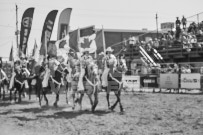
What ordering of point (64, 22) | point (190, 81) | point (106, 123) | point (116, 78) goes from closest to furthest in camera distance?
point (106, 123), point (116, 78), point (64, 22), point (190, 81)

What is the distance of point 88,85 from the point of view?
12.0m

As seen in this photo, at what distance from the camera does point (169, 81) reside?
70.6 ft

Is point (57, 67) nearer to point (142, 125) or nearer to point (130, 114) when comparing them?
point (130, 114)

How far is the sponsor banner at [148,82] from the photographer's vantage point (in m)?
22.6

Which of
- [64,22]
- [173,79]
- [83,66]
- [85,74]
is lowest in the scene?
[173,79]

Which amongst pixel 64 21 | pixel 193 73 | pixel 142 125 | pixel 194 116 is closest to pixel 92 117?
pixel 142 125

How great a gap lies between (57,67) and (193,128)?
24.3 feet

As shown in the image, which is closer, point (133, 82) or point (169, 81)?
point (169, 81)

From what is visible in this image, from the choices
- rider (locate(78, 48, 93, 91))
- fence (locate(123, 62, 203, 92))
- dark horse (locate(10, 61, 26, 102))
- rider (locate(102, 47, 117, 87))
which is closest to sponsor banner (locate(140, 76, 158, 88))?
fence (locate(123, 62, 203, 92))

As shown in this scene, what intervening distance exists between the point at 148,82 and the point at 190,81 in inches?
139

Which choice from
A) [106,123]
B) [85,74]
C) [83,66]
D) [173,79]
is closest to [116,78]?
[85,74]

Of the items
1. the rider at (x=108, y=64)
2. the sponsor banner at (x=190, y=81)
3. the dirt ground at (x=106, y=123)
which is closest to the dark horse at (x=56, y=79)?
the dirt ground at (x=106, y=123)

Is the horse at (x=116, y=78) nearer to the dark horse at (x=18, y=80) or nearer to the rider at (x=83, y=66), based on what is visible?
the rider at (x=83, y=66)

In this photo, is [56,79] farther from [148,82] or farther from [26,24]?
[148,82]
